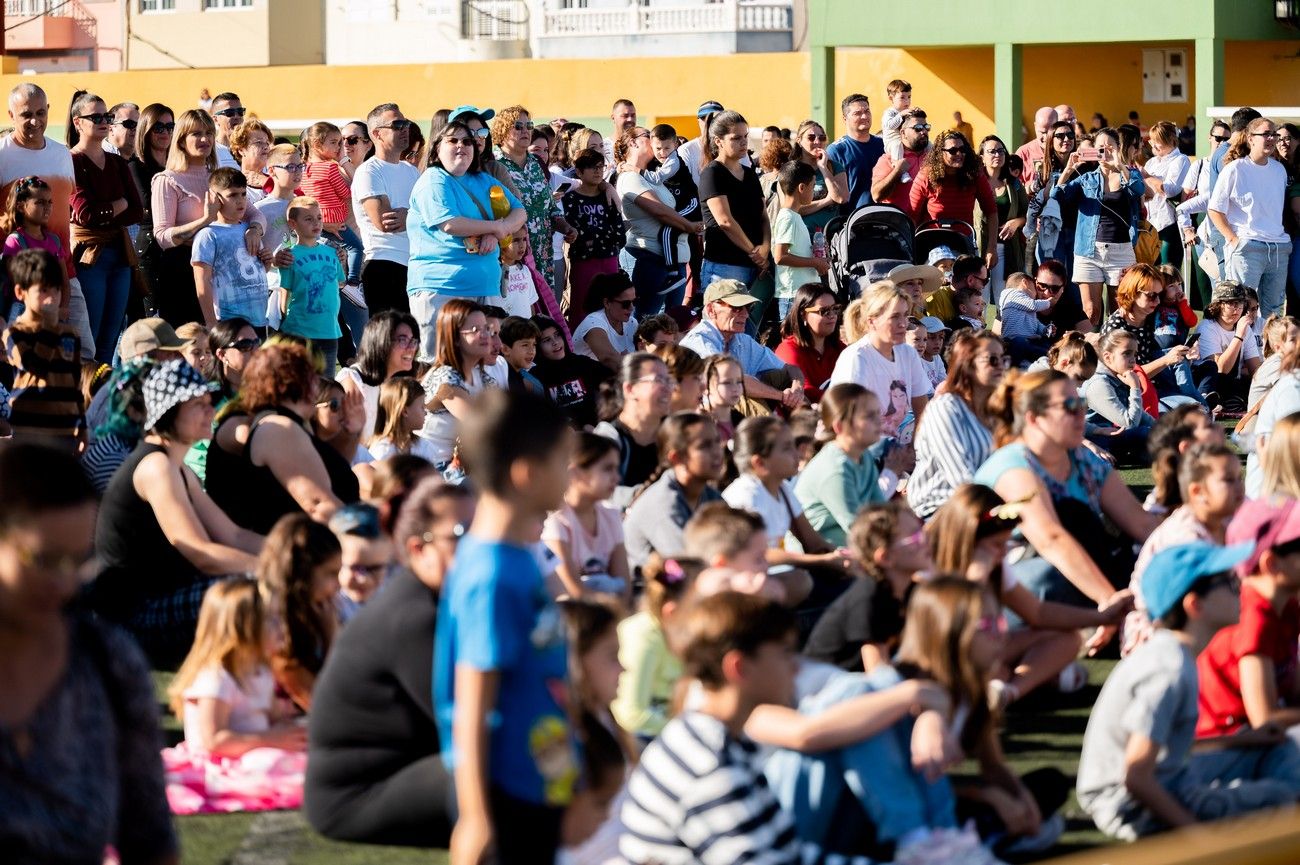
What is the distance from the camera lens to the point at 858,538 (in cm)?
603

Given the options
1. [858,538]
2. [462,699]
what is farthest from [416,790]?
[858,538]

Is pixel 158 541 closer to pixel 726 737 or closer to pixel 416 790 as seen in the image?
pixel 416 790

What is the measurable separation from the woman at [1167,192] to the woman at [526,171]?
7564 mm

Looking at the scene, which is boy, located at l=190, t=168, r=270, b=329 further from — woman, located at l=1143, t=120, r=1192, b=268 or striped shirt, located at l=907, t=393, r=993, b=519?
woman, located at l=1143, t=120, r=1192, b=268

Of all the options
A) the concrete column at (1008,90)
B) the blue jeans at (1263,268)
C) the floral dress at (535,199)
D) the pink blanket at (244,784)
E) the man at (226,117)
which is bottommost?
the pink blanket at (244,784)

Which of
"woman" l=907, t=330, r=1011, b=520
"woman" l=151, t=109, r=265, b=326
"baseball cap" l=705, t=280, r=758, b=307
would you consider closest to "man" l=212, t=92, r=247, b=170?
"woman" l=151, t=109, r=265, b=326

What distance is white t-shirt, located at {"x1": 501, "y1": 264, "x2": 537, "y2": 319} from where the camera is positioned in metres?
11.3

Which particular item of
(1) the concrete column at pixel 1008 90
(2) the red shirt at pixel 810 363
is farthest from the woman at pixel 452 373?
(1) the concrete column at pixel 1008 90

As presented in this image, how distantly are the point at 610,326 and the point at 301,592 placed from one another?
230 inches

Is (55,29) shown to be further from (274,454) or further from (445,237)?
(274,454)

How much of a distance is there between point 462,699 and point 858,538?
2533mm

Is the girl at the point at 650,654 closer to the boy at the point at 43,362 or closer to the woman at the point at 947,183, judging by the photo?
the boy at the point at 43,362

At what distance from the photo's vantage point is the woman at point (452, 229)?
10.3 m

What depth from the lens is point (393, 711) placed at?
16.1 ft
